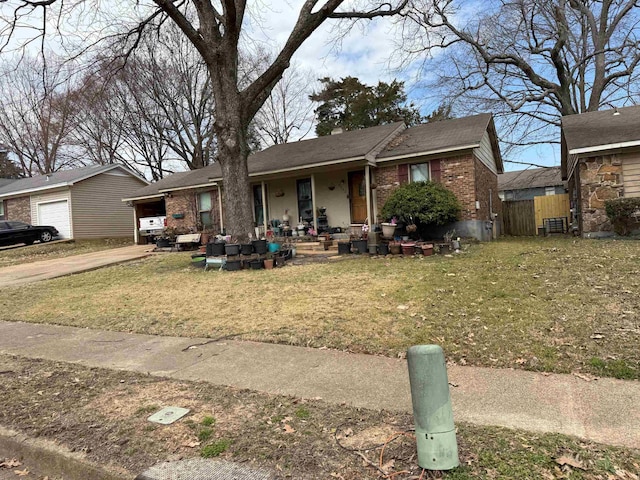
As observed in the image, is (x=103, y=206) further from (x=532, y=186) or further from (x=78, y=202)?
(x=532, y=186)

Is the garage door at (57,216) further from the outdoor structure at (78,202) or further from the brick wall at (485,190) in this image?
the brick wall at (485,190)

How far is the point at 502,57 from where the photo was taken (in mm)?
21641

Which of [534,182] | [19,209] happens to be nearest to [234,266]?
[19,209]

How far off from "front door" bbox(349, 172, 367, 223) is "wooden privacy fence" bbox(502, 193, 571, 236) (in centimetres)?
893

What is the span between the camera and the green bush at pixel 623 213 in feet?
36.6

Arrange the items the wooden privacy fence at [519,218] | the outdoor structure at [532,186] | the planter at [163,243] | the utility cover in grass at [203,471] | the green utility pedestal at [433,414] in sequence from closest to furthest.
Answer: the green utility pedestal at [433,414] → the utility cover in grass at [203,471] → the planter at [163,243] → the wooden privacy fence at [519,218] → the outdoor structure at [532,186]

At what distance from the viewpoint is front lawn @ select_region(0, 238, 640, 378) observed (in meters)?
4.29

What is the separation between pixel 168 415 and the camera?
127 inches

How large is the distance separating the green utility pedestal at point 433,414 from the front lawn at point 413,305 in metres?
1.84

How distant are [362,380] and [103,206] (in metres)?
25.5

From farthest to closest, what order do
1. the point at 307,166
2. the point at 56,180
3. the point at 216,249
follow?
the point at 56,180 → the point at 307,166 → the point at 216,249

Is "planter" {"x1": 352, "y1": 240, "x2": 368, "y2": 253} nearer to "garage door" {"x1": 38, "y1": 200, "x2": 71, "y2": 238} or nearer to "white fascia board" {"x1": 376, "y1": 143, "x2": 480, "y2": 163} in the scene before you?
"white fascia board" {"x1": 376, "y1": 143, "x2": 480, "y2": 163}

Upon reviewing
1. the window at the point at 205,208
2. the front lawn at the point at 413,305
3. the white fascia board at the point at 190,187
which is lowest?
the front lawn at the point at 413,305

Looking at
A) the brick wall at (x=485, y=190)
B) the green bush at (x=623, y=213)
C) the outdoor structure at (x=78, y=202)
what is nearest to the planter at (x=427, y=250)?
the brick wall at (x=485, y=190)
